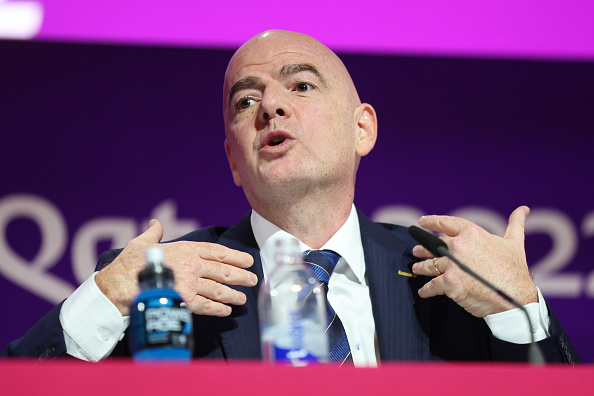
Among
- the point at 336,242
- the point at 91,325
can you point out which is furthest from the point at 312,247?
the point at 91,325

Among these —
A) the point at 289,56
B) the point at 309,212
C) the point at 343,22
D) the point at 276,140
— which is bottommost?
the point at 309,212

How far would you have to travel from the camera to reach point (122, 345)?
61.8 inches

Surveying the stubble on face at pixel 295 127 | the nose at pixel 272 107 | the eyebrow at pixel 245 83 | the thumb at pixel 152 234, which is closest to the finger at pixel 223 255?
the thumb at pixel 152 234

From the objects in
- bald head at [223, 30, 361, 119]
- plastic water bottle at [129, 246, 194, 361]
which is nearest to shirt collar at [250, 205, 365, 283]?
bald head at [223, 30, 361, 119]

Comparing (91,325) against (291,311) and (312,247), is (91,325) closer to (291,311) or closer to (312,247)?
(291,311)

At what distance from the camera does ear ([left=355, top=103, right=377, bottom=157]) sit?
208 cm

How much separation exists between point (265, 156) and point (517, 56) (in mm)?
1051

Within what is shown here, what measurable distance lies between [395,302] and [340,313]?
13 centimetres

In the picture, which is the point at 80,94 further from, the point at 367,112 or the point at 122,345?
the point at 122,345

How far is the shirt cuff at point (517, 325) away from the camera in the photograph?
1559mm

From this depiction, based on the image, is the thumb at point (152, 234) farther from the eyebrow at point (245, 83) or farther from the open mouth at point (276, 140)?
the eyebrow at point (245, 83)

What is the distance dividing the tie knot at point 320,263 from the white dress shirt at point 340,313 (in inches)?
3.2

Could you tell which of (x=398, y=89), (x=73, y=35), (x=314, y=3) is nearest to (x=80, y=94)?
(x=73, y=35)

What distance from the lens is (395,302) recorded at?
5.67 feet
